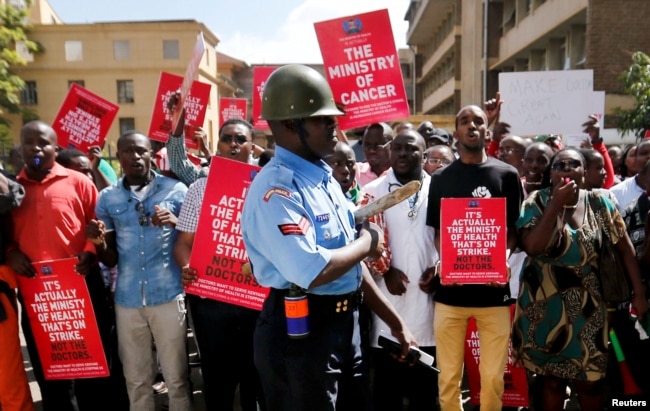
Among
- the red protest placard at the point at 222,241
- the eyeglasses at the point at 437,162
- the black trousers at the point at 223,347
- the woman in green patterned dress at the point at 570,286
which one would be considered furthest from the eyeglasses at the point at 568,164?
the black trousers at the point at 223,347

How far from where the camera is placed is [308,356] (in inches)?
88.7

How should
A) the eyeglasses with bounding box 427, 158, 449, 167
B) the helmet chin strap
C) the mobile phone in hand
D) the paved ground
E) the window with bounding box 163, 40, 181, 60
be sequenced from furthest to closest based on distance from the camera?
the window with bounding box 163, 40, 181, 60
the eyeglasses with bounding box 427, 158, 449, 167
the paved ground
the mobile phone in hand
the helmet chin strap

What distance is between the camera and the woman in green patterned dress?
11.3 ft

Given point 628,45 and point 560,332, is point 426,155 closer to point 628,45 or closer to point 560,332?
point 560,332

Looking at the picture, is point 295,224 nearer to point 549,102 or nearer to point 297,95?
point 297,95

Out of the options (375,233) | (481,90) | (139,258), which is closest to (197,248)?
(139,258)

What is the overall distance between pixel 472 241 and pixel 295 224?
1.72 metres

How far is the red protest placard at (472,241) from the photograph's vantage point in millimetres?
3455

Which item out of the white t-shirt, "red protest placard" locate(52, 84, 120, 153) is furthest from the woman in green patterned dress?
"red protest placard" locate(52, 84, 120, 153)

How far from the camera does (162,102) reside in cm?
669

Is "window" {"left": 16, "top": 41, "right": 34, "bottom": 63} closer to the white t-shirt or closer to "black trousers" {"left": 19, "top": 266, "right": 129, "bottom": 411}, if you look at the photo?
"black trousers" {"left": 19, "top": 266, "right": 129, "bottom": 411}

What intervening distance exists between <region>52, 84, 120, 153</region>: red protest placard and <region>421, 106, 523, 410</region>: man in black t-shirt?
3.78 m

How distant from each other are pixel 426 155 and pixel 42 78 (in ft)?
147

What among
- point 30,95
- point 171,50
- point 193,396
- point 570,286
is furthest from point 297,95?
point 30,95
